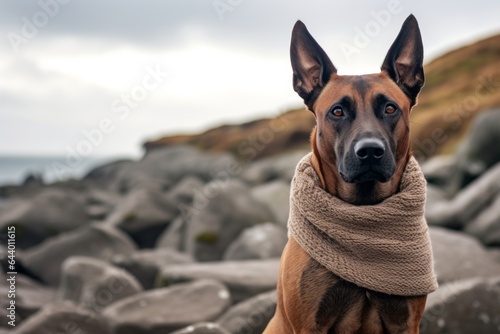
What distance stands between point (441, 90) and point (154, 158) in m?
11.4

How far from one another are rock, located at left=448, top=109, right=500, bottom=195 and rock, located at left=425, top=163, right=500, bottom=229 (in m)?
2.50

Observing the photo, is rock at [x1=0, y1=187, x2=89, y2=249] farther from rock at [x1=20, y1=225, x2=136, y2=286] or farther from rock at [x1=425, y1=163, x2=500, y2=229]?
rock at [x1=425, y1=163, x2=500, y2=229]

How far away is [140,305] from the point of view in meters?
9.21

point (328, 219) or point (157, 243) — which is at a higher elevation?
point (328, 219)

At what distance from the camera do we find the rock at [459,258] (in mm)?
10000

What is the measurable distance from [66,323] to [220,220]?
4.99 metres

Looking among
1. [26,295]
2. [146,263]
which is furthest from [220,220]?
[26,295]

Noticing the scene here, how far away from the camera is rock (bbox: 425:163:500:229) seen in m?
12.3

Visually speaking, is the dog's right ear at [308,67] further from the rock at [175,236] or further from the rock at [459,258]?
the rock at [175,236]

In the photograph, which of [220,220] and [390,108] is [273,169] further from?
[390,108]

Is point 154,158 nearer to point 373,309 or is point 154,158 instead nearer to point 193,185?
point 193,185

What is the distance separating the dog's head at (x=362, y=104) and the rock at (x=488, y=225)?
709 cm

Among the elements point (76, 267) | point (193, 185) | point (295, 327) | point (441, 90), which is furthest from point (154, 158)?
point (295, 327)

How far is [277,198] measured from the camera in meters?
16.3
